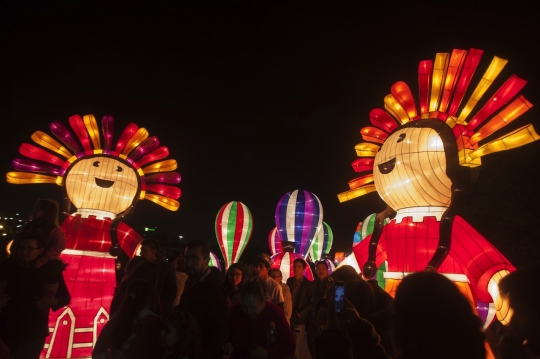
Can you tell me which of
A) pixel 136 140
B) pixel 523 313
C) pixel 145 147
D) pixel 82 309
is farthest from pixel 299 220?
pixel 523 313

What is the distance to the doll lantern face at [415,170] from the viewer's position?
16.8 ft

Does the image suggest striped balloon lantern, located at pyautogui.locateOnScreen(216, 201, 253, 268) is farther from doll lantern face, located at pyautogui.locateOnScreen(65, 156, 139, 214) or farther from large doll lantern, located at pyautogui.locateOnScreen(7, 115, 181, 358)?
doll lantern face, located at pyautogui.locateOnScreen(65, 156, 139, 214)

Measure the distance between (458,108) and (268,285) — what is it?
11.0ft

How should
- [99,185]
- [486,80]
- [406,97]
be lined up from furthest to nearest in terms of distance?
[99,185]
[406,97]
[486,80]

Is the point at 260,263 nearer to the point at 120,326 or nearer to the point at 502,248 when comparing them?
the point at 120,326

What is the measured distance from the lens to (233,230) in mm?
15438

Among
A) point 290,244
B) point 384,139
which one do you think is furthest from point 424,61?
point 290,244

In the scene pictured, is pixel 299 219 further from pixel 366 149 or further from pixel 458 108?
pixel 458 108

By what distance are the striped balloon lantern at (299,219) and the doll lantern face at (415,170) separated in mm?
7637

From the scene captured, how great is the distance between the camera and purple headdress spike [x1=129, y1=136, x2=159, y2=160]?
24.4 ft

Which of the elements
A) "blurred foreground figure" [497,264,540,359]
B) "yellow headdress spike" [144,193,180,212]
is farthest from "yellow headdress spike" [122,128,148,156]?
"blurred foreground figure" [497,264,540,359]

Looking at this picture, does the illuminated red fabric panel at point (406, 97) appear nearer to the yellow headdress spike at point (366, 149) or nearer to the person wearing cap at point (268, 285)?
the yellow headdress spike at point (366, 149)

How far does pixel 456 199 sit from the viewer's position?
193 inches

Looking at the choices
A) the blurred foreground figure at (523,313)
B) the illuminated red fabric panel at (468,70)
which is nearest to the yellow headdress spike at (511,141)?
the illuminated red fabric panel at (468,70)
